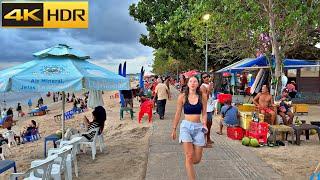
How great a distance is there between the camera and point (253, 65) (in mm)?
15055

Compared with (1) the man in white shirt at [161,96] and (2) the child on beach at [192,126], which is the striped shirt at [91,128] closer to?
(2) the child on beach at [192,126]

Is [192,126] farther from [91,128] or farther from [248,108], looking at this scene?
[248,108]

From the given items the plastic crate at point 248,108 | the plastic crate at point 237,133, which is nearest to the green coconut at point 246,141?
the plastic crate at point 237,133

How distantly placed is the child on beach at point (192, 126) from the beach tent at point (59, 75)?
97.4 inches

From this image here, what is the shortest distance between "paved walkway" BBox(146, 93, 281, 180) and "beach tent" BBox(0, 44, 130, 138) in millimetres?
1744

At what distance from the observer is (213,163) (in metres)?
7.81

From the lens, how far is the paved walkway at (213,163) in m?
6.86

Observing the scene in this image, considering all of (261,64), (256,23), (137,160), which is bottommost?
(137,160)

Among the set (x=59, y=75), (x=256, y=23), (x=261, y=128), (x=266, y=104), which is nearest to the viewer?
(x=59, y=75)

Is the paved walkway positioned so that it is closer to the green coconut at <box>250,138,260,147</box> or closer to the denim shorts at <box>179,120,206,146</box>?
the green coconut at <box>250,138,260,147</box>

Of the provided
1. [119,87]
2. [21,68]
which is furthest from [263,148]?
[21,68]

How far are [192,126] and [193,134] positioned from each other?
0.38 ft

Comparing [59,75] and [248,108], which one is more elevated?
[59,75]

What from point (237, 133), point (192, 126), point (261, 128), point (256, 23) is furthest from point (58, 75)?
point (256, 23)
